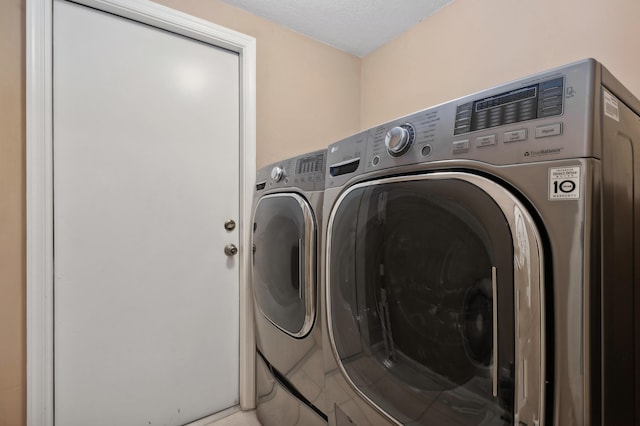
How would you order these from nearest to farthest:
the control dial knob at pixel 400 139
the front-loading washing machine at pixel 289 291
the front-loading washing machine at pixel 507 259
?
the front-loading washing machine at pixel 507 259 < the control dial knob at pixel 400 139 < the front-loading washing machine at pixel 289 291

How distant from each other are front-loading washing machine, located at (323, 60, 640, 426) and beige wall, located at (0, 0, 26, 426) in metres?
1.36

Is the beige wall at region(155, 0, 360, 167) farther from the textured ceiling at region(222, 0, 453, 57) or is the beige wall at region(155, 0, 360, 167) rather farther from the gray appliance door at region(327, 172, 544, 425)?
the gray appliance door at region(327, 172, 544, 425)

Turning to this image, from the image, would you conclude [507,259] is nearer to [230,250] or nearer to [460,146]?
[460,146]

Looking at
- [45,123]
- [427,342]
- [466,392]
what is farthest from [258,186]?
[466,392]

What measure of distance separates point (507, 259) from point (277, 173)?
1.00 metres

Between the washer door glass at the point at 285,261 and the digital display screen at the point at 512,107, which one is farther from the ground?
the digital display screen at the point at 512,107

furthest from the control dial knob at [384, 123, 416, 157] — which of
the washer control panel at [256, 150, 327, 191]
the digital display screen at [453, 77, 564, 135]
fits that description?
the washer control panel at [256, 150, 327, 191]

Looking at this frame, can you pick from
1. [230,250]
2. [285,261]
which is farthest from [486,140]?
[230,250]

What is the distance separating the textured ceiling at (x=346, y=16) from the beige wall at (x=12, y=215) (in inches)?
38.1

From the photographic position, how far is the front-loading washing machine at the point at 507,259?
1.47 feet

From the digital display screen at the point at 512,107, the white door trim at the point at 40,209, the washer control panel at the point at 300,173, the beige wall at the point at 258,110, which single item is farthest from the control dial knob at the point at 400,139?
the white door trim at the point at 40,209

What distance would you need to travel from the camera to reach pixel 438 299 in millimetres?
628

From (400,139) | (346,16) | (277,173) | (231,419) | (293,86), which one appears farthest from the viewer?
(293,86)

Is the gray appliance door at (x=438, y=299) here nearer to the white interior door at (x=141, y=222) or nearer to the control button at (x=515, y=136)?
the control button at (x=515, y=136)
